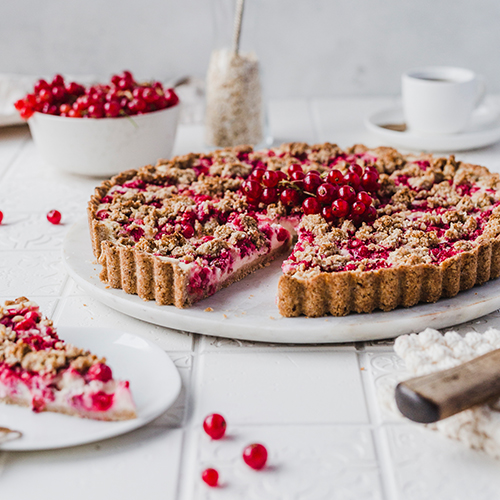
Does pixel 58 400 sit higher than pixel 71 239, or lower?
higher

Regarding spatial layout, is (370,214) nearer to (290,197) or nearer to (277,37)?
(290,197)

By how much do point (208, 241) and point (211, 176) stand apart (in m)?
0.68

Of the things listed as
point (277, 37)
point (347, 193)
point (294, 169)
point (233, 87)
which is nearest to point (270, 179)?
point (294, 169)

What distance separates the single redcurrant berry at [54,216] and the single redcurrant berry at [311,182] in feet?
3.88

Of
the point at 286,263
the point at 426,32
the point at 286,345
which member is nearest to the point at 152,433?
the point at 286,345

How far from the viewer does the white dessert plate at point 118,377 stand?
1552 millimetres

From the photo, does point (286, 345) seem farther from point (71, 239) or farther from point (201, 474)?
point (71, 239)

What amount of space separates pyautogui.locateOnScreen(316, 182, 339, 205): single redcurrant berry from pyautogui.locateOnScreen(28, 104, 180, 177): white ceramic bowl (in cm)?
125

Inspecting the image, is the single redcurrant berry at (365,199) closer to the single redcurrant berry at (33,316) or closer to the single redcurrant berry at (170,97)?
the single redcurrant berry at (33,316)

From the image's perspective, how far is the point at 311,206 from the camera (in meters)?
2.48

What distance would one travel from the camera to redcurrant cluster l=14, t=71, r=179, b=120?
3.27 meters

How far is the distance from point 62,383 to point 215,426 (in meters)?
0.40

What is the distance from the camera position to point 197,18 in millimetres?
4828

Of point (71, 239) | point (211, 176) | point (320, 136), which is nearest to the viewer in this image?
point (71, 239)
